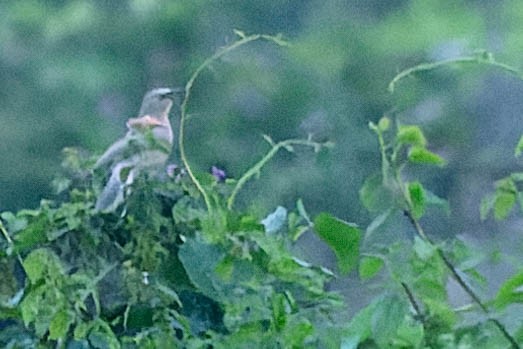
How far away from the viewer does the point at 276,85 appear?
3.70 ft

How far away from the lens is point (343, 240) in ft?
1.91

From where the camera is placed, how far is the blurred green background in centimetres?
104

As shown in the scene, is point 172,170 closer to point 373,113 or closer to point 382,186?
point 382,186

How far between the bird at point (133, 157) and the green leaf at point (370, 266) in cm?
24

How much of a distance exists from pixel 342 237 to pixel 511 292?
4.5 inches

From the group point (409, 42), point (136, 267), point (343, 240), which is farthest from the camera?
point (409, 42)

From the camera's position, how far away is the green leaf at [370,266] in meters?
0.57

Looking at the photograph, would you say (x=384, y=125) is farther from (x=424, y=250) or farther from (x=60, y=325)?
(x=60, y=325)

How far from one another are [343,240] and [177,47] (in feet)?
1.94

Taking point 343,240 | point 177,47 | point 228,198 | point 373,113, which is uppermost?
point 177,47

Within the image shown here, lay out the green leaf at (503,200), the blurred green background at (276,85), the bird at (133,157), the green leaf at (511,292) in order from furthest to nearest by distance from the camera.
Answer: the blurred green background at (276,85) → the bird at (133,157) → the green leaf at (503,200) → the green leaf at (511,292)

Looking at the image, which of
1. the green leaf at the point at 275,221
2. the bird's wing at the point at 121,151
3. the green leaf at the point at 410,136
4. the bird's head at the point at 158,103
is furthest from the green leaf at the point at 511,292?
the bird's head at the point at 158,103

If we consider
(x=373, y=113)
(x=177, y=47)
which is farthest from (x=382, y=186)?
(x=177, y=47)

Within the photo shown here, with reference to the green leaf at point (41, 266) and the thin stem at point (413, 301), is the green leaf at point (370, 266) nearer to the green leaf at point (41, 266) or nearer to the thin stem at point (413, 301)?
the thin stem at point (413, 301)
